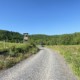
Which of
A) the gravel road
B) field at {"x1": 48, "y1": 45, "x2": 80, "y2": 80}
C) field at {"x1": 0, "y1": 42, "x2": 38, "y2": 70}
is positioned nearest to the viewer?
the gravel road

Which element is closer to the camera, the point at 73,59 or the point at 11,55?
the point at 73,59

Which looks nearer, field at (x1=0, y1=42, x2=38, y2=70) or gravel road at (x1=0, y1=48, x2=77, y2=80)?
gravel road at (x1=0, y1=48, x2=77, y2=80)

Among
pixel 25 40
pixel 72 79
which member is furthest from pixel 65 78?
pixel 25 40

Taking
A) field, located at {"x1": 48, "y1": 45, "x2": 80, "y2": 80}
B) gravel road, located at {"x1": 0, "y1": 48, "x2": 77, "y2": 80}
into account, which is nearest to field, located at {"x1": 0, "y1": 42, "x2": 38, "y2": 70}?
gravel road, located at {"x1": 0, "y1": 48, "x2": 77, "y2": 80}

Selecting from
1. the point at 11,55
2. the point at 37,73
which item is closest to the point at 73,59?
the point at 11,55

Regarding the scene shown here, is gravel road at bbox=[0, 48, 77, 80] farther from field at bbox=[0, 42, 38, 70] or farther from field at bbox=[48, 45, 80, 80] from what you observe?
field at bbox=[0, 42, 38, 70]

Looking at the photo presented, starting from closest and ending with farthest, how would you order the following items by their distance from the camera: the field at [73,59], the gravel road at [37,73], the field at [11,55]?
the gravel road at [37,73], the field at [73,59], the field at [11,55]

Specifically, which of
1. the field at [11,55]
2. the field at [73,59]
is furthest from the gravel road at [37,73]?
the field at [11,55]

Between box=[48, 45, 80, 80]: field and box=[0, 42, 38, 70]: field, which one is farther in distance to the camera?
box=[0, 42, 38, 70]: field

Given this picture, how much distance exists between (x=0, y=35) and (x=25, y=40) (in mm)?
89987

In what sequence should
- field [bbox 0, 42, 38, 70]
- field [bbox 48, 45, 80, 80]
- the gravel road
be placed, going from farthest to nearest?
1. field [bbox 0, 42, 38, 70]
2. field [bbox 48, 45, 80, 80]
3. the gravel road

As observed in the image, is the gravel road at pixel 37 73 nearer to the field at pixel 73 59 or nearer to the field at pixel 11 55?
the field at pixel 73 59

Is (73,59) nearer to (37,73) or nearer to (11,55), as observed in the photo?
(11,55)

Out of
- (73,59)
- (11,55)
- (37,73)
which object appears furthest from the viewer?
(11,55)
